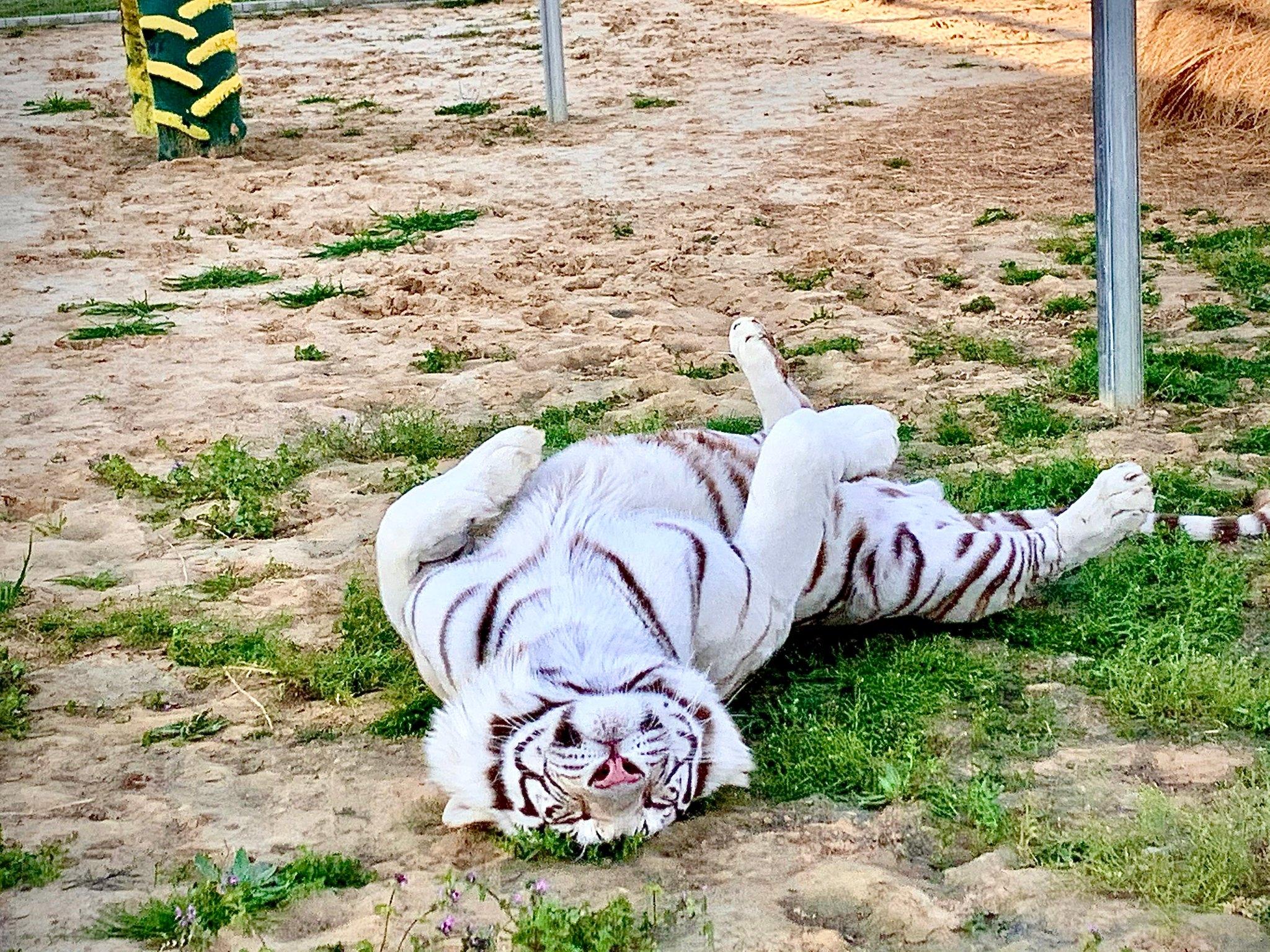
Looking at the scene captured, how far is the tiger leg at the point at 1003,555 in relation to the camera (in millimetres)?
3311

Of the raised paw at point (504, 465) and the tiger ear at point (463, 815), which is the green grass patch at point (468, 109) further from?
the tiger ear at point (463, 815)

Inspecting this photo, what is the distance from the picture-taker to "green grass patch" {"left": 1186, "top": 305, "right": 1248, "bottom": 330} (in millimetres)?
5375

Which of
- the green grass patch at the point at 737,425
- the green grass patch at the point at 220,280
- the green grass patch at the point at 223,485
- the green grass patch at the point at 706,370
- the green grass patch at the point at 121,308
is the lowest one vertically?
the green grass patch at the point at 223,485

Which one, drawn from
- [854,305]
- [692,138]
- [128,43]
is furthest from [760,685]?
[128,43]

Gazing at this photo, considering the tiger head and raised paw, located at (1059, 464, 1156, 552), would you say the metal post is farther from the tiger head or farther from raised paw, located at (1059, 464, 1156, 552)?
the tiger head

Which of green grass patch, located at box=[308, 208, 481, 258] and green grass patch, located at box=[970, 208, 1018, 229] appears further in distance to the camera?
green grass patch, located at box=[308, 208, 481, 258]

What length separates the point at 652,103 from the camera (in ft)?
34.8

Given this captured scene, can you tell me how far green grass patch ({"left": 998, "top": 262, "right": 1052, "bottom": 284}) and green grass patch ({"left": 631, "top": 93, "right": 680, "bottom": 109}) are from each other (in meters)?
4.83

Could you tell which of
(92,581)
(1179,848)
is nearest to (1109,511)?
(1179,848)

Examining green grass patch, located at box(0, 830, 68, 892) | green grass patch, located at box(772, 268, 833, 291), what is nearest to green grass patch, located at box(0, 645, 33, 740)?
green grass patch, located at box(0, 830, 68, 892)

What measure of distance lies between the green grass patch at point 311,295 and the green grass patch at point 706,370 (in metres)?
1.80

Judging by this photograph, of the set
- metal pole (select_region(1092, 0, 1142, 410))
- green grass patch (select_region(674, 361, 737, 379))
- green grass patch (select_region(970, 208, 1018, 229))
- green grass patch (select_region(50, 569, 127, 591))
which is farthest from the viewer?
green grass patch (select_region(970, 208, 1018, 229))

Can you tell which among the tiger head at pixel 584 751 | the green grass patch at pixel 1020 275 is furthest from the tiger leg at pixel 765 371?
the green grass patch at pixel 1020 275

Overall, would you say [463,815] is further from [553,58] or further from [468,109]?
[468,109]
